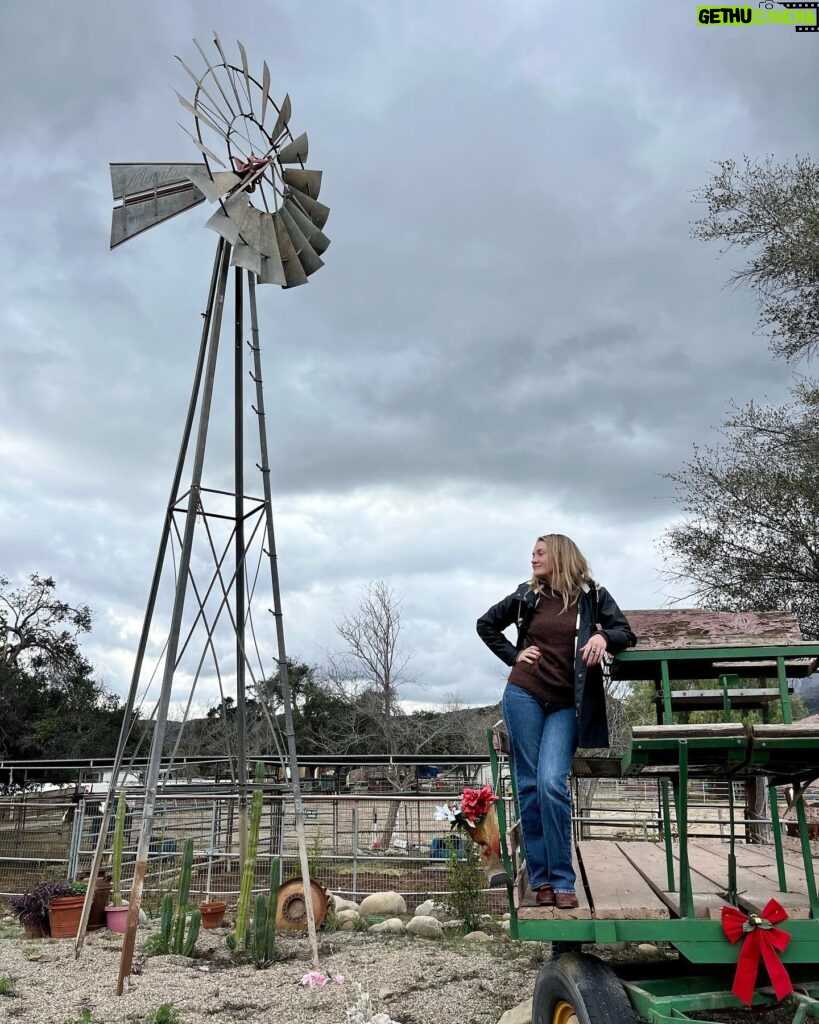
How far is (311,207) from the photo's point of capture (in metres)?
7.64

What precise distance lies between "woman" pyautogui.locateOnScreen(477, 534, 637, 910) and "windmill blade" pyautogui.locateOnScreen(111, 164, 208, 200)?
493cm

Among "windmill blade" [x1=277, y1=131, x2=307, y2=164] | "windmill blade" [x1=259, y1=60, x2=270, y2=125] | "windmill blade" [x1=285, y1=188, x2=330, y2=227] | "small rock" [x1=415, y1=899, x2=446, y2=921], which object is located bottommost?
"small rock" [x1=415, y1=899, x2=446, y2=921]

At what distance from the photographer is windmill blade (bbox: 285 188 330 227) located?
24.8 ft

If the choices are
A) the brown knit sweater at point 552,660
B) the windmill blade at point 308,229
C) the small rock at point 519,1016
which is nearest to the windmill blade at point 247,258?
the windmill blade at point 308,229

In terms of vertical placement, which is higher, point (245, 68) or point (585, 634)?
point (245, 68)

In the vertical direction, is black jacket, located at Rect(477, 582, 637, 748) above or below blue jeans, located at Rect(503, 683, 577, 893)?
above

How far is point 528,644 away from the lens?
4.14m

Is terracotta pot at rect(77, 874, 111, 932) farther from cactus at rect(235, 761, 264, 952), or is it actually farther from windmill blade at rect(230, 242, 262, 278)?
windmill blade at rect(230, 242, 262, 278)

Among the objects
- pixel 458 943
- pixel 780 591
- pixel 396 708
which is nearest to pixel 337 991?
pixel 458 943

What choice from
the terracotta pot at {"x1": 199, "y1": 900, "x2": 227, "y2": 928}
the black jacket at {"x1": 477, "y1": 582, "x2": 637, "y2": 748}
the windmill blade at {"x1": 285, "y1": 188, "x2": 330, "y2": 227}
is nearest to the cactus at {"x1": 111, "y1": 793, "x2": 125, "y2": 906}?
the terracotta pot at {"x1": 199, "y1": 900, "x2": 227, "y2": 928}

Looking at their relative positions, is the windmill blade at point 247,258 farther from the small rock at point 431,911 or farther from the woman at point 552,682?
the small rock at point 431,911

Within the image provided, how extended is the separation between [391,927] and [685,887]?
17.9 feet

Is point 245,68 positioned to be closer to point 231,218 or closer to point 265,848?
point 231,218

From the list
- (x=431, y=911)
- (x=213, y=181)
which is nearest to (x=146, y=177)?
(x=213, y=181)
